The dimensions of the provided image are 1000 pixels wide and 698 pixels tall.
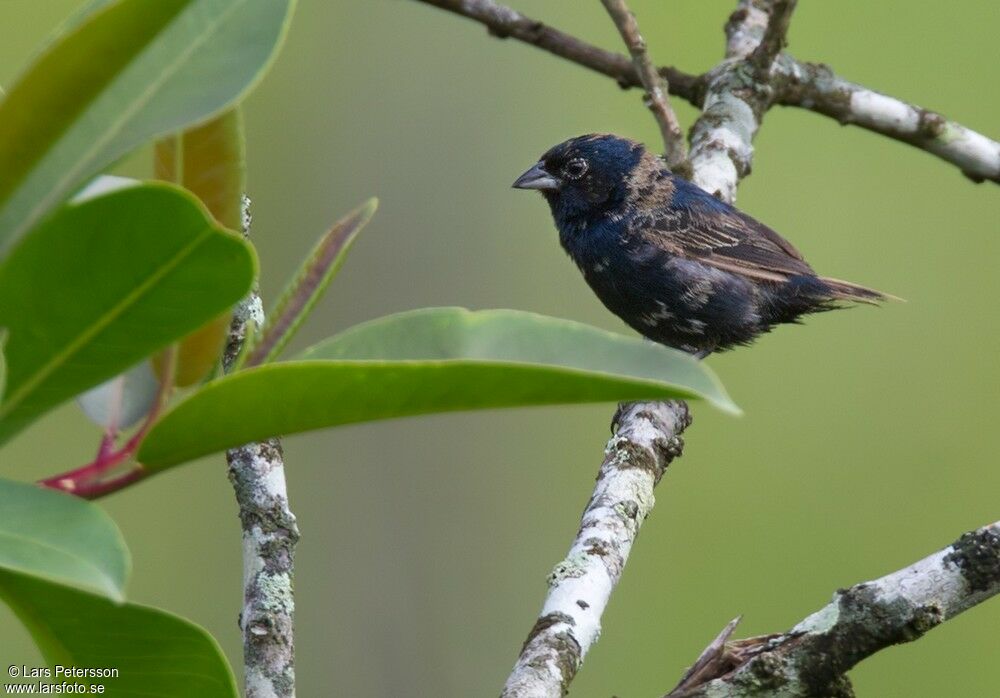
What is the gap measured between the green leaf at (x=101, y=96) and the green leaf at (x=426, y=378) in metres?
0.25

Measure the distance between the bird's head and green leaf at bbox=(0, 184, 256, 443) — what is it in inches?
149

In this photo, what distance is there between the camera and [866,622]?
7.15 ft

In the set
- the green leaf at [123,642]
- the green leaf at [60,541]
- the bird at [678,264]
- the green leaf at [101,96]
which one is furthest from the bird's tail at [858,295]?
the green leaf at [60,541]

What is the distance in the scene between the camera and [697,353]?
4930mm

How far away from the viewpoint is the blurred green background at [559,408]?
669 centimetres

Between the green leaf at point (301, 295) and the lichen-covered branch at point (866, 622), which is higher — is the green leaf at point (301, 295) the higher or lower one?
the higher one

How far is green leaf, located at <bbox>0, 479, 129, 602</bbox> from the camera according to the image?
104cm

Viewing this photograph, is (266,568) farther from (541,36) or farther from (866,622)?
(541,36)

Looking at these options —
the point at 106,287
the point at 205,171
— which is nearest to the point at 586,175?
the point at 205,171

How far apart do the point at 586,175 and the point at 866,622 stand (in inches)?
120

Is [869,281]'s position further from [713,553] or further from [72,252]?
[72,252]

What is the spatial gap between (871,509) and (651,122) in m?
2.99

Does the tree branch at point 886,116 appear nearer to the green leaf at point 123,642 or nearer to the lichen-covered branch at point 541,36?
the lichen-covered branch at point 541,36

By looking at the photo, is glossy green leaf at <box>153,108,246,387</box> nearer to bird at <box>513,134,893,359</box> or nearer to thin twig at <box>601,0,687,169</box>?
thin twig at <box>601,0,687,169</box>
